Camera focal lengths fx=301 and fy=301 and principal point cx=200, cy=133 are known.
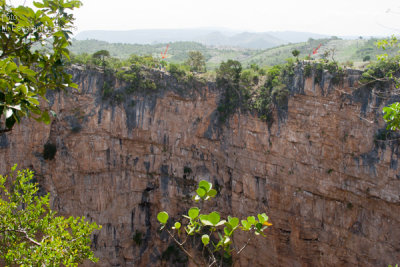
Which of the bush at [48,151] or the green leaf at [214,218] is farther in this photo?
the bush at [48,151]

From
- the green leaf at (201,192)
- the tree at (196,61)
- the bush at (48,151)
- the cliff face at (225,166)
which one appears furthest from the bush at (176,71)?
the green leaf at (201,192)

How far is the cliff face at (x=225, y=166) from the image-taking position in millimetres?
15305

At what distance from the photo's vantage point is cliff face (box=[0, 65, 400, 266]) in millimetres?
15305

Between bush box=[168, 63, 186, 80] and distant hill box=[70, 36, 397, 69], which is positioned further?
distant hill box=[70, 36, 397, 69]

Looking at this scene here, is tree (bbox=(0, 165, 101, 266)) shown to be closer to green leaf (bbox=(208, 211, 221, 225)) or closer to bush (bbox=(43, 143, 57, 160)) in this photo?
green leaf (bbox=(208, 211, 221, 225))

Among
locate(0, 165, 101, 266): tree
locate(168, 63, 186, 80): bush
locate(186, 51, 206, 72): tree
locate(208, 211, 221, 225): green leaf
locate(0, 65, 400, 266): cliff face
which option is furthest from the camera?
locate(186, 51, 206, 72): tree

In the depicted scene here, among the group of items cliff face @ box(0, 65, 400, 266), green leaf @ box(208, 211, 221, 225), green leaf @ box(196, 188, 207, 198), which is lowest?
cliff face @ box(0, 65, 400, 266)

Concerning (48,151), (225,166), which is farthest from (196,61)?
(48,151)

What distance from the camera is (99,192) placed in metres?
19.8

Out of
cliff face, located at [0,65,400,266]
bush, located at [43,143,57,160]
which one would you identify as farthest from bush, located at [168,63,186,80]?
bush, located at [43,143,57,160]

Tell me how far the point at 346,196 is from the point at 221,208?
7.60m

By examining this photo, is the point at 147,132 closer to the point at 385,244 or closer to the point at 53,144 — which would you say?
the point at 53,144

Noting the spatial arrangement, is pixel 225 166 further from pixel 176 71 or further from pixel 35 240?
pixel 35 240

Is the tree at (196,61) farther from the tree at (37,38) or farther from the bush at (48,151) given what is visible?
the tree at (37,38)
